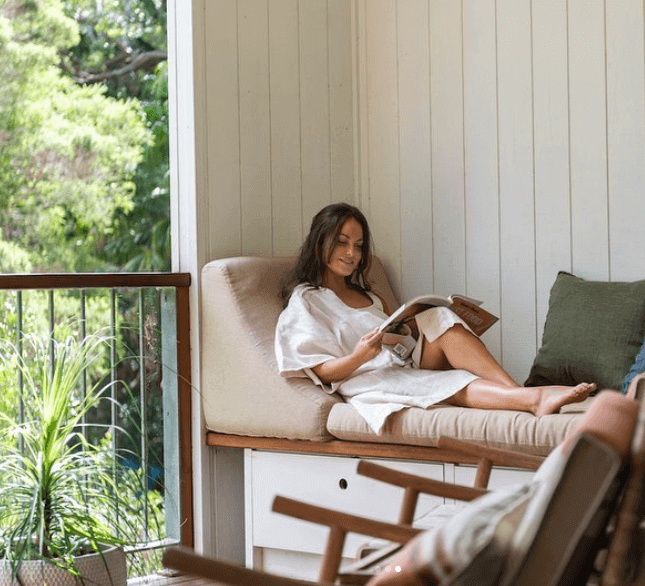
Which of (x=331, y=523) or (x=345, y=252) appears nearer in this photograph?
(x=331, y=523)

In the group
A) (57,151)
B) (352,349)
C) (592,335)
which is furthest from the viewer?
(57,151)

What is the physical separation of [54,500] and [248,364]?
815 millimetres

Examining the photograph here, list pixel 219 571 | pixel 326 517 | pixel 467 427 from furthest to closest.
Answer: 1. pixel 467 427
2. pixel 326 517
3. pixel 219 571

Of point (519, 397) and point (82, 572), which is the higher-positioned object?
point (519, 397)

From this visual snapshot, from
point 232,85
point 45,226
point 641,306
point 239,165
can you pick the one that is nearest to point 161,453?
point 239,165

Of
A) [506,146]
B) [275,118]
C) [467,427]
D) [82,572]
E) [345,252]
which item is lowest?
[82,572]

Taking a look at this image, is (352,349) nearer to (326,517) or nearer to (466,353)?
(466,353)

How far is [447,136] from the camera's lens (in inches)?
154

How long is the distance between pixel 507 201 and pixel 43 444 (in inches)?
75.7

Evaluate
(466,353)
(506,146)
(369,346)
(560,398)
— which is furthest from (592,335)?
(506,146)

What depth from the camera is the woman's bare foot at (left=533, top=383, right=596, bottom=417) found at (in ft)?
8.92

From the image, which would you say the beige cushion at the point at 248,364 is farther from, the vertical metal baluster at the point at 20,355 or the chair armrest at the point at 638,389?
the chair armrest at the point at 638,389

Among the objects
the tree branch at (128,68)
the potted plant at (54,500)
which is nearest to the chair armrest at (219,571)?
the potted plant at (54,500)

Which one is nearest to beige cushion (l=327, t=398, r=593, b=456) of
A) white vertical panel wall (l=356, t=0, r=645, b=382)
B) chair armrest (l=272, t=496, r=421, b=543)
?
white vertical panel wall (l=356, t=0, r=645, b=382)
